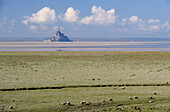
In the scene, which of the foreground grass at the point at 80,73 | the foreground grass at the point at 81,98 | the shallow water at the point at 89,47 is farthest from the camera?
the shallow water at the point at 89,47

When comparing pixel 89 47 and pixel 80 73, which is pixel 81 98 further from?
pixel 89 47

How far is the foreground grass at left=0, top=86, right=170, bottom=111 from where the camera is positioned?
13078mm

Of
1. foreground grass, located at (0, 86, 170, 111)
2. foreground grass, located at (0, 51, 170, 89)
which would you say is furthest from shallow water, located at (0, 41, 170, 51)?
foreground grass, located at (0, 86, 170, 111)

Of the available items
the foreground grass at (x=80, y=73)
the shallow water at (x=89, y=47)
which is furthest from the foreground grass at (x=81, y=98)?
the shallow water at (x=89, y=47)

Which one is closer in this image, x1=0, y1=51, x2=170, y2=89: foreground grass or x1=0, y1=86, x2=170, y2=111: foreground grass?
x1=0, y1=86, x2=170, y2=111: foreground grass

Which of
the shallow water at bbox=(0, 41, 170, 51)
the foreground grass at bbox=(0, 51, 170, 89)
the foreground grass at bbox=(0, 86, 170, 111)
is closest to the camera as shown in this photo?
the foreground grass at bbox=(0, 86, 170, 111)

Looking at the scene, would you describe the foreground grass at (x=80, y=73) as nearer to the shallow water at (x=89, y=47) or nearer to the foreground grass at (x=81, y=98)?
the foreground grass at (x=81, y=98)

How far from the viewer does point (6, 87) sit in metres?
17.9

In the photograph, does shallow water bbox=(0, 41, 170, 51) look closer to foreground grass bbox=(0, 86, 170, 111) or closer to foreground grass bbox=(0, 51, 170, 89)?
foreground grass bbox=(0, 51, 170, 89)

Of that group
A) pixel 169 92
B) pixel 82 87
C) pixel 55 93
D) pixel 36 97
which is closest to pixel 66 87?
pixel 82 87

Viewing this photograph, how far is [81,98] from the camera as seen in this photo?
14.7m

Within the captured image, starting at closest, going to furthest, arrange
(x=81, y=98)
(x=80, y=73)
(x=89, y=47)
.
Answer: (x=81, y=98), (x=80, y=73), (x=89, y=47)

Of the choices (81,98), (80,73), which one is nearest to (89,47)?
(80,73)

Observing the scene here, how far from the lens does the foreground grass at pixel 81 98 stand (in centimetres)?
1308
